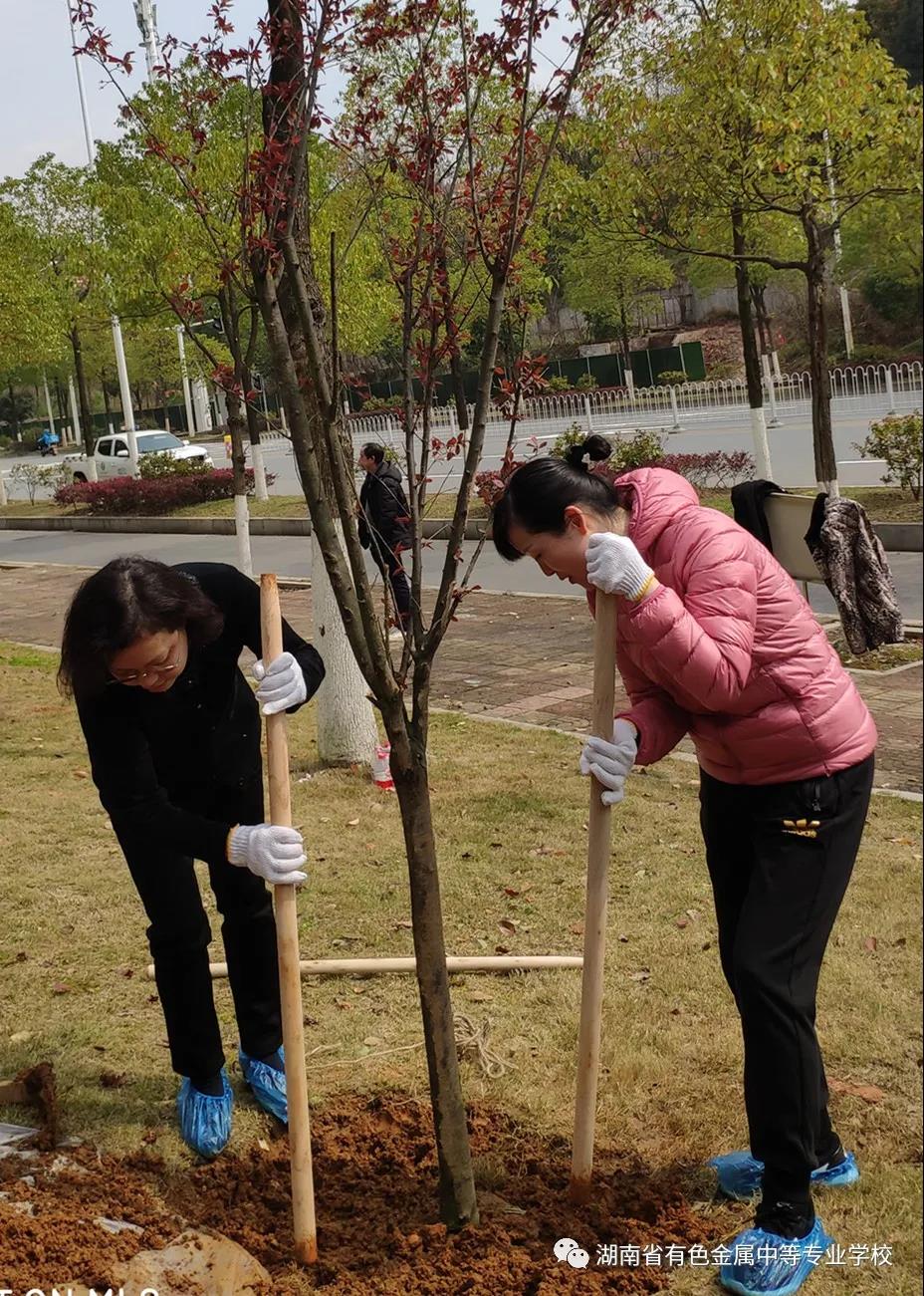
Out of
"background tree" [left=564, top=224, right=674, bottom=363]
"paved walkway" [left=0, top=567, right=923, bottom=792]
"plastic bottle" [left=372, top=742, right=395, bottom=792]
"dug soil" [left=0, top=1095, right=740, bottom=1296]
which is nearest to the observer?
"dug soil" [left=0, top=1095, right=740, bottom=1296]

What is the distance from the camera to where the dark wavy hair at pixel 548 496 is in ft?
8.81

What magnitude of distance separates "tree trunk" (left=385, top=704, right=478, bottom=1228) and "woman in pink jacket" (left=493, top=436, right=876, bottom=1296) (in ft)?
1.20

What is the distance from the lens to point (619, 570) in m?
2.54

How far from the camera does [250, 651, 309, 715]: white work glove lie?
9.73 feet

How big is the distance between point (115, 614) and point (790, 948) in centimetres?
156

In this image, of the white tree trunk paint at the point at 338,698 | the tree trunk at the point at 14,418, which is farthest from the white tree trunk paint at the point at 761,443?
the tree trunk at the point at 14,418

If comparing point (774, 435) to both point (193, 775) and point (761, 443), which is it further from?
point (193, 775)

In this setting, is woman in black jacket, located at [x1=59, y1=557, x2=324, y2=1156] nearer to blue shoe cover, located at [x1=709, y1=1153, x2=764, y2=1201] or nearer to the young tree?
the young tree

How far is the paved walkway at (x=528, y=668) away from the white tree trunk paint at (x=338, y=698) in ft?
3.99

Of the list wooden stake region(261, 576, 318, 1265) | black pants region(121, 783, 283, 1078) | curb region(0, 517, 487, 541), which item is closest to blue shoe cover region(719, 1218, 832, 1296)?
wooden stake region(261, 576, 318, 1265)

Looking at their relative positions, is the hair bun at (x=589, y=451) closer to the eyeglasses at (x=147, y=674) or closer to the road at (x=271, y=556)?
the eyeglasses at (x=147, y=674)

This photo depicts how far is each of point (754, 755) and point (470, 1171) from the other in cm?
112

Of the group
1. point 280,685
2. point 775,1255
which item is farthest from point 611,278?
point 775,1255

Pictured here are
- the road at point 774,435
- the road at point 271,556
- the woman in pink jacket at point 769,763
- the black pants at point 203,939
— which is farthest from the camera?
the road at point 774,435
